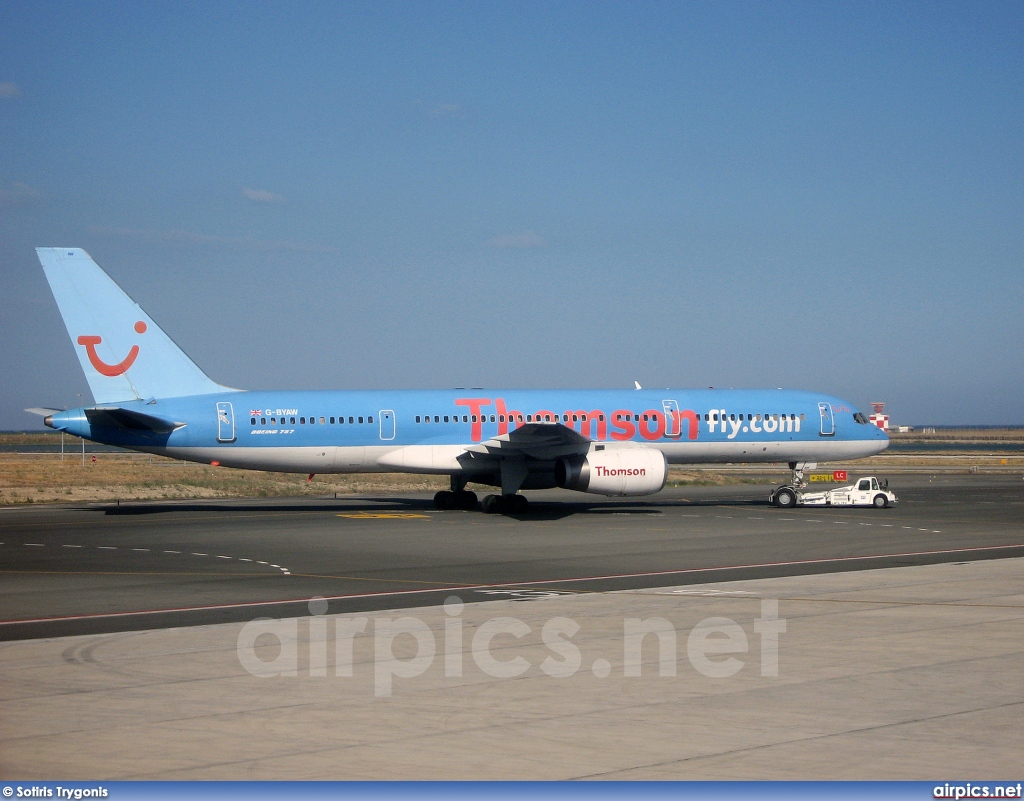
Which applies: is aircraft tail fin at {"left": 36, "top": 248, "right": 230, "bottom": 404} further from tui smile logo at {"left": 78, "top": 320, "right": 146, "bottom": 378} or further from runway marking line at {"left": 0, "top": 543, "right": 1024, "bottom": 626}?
runway marking line at {"left": 0, "top": 543, "right": 1024, "bottom": 626}

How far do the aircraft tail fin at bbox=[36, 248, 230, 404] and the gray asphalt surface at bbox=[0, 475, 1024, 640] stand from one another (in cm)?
426

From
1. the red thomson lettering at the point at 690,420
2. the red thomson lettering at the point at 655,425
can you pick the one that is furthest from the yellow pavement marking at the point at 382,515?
the red thomson lettering at the point at 690,420

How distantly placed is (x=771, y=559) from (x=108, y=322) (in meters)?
23.7

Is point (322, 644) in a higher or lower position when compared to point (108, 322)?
lower

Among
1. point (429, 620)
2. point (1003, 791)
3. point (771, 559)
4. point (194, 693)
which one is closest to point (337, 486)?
point (771, 559)

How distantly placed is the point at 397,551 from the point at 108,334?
16.4 metres

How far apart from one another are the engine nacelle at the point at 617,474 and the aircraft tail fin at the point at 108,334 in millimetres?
13545

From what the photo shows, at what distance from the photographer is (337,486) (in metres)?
61.1

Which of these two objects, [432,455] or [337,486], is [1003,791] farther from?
[337,486]

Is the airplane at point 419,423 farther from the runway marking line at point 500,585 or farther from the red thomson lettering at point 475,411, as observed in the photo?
the runway marking line at point 500,585

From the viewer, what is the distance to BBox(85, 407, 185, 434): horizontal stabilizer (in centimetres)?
3541

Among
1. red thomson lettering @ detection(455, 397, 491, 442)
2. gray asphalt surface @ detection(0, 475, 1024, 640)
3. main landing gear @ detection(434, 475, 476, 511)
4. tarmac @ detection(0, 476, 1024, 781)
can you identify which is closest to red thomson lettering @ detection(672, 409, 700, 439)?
gray asphalt surface @ detection(0, 475, 1024, 640)

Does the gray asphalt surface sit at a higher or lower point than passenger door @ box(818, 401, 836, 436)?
lower

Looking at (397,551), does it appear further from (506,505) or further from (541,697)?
(541,697)
